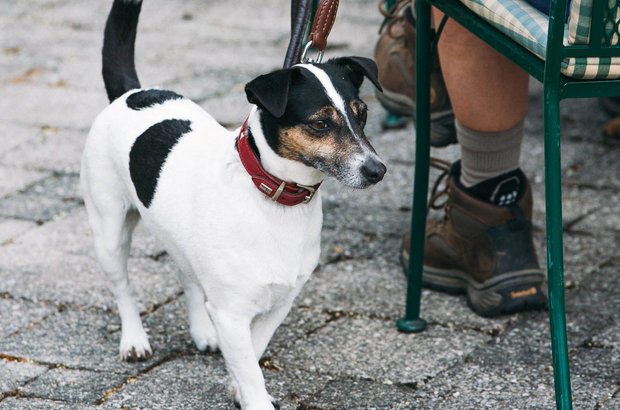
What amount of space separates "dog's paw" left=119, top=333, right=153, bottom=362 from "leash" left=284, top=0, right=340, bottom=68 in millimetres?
857

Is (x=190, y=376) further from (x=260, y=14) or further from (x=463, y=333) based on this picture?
(x=260, y=14)

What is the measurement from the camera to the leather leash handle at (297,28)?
2.44 meters

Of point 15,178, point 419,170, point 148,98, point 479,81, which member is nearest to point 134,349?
point 148,98

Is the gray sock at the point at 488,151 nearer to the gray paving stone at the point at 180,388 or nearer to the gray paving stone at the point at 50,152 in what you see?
the gray paving stone at the point at 180,388

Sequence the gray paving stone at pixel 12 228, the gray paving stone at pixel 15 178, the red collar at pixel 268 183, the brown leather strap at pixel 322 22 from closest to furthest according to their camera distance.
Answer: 1. the red collar at pixel 268 183
2. the brown leather strap at pixel 322 22
3. the gray paving stone at pixel 12 228
4. the gray paving stone at pixel 15 178

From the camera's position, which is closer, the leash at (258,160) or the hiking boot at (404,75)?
the leash at (258,160)

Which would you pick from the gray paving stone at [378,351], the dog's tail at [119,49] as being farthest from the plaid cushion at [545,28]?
the dog's tail at [119,49]

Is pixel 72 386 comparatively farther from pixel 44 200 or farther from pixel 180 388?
pixel 44 200

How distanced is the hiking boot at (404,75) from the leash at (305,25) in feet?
3.20

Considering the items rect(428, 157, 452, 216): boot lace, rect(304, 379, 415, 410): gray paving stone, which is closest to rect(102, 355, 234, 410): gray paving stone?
rect(304, 379, 415, 410): gray paving stone

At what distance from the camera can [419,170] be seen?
2838 mm

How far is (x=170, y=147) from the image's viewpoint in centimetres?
252

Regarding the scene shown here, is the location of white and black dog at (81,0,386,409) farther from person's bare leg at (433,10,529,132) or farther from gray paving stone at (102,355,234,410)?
person's bare leg at (433,10,529,132)

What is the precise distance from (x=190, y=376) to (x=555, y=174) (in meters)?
1.11
